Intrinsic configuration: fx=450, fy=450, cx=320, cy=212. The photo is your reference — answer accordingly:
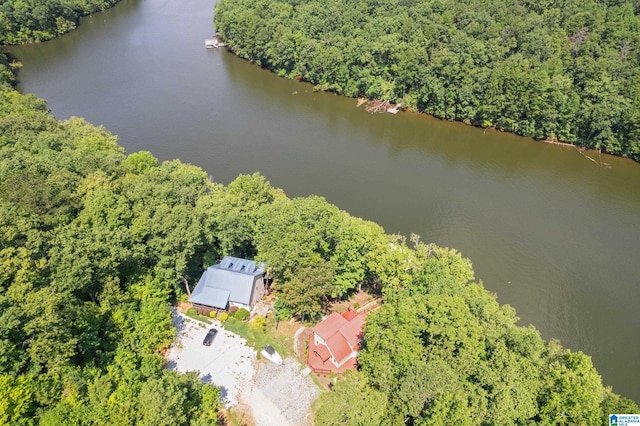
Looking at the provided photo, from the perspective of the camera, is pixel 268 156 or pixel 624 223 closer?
pixel 624 223

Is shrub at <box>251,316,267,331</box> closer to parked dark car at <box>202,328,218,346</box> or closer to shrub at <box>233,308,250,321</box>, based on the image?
shrub at <box>233,308,250,321</box>

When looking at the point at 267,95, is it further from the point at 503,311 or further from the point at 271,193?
the point at 503,311

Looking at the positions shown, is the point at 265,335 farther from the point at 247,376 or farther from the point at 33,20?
the point at 33,20

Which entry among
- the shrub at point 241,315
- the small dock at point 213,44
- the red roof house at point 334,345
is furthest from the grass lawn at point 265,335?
the small dock at point 213,44

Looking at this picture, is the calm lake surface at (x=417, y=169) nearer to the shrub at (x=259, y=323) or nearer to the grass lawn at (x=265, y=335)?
the grass lawn at (x=265, y=335)

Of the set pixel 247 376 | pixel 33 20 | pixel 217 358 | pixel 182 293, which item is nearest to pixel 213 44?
pixel 33 20

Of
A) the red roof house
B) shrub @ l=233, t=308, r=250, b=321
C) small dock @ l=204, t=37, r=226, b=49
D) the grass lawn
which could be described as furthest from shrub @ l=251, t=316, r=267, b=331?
small dock @ l=204, t=37, r=226, b=49

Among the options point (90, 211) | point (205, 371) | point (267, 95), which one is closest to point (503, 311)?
point (205, 371)
